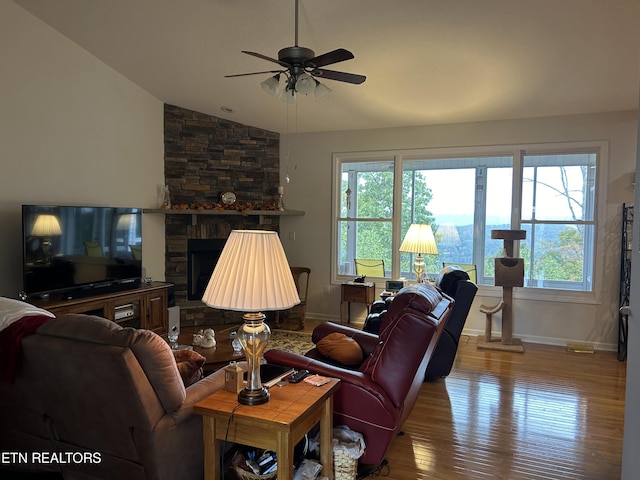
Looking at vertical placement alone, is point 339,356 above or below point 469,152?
below

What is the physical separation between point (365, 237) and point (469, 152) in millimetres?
1793

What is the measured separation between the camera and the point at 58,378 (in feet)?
6.27

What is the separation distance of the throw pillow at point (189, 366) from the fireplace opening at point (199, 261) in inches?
147

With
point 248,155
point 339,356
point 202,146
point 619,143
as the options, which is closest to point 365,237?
point 248,155

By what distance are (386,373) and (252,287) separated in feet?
3.10

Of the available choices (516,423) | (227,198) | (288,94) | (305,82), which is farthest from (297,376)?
(227,198)

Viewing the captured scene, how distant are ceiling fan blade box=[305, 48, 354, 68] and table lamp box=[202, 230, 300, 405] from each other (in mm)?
1632

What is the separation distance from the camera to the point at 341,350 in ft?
9.21

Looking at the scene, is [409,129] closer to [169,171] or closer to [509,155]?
[509,155]

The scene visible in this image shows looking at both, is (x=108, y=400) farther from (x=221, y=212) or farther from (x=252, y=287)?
(x=221, y=212)

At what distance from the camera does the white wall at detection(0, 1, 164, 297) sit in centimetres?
398

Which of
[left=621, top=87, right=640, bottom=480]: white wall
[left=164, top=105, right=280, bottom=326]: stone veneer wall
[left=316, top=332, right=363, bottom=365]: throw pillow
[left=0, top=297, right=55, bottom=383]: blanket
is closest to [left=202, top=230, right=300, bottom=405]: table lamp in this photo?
[left=0, top=297, right=55, bottom=383]: blanket

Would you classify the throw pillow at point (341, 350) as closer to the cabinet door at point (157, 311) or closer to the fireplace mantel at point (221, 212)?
the cabinet door at point (157, 311)

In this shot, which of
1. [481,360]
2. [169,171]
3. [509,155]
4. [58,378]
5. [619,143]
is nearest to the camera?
[58,378]
